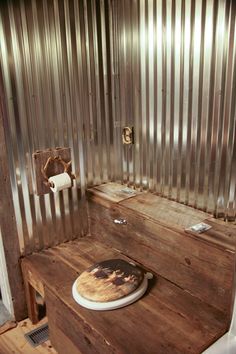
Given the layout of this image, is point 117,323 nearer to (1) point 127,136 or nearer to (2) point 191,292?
(2) point 191,292

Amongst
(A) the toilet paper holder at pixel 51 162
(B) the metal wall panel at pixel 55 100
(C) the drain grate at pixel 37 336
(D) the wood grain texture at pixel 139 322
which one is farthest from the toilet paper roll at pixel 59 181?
(C) the drain grate at pixel 37 336

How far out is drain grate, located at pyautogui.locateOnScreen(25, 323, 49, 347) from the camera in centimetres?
200

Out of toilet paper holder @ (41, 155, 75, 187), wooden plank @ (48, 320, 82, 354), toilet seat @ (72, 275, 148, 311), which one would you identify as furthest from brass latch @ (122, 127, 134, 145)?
wooden plank @ (48, 320, 82, 354)

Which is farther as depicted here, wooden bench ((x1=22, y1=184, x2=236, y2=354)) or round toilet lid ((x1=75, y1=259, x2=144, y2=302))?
round toilet lid ((x1=75, y1=259, x2=144, y2=302))

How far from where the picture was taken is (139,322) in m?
1.51

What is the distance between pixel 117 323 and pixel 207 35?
4.70 ft

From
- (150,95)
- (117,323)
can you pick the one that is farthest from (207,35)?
(117,323)

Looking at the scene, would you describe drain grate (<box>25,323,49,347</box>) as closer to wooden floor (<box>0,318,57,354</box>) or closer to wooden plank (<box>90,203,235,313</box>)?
wooden floor (<box>0,318,57,354</box>)

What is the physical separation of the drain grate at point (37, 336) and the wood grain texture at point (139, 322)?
21 cm

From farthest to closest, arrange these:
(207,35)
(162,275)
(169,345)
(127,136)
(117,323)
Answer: (127,136) → (162,275) → (207,35) → (117,323) → (169,345)

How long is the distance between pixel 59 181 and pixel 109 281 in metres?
0.67

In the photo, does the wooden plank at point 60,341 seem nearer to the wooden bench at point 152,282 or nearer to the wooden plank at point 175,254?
the wooden bench at point 152,282

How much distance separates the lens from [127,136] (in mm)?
2264

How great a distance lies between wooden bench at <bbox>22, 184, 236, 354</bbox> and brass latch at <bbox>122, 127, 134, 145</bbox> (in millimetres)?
355
